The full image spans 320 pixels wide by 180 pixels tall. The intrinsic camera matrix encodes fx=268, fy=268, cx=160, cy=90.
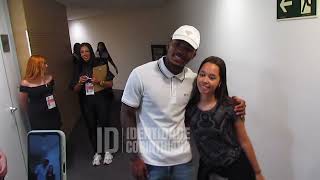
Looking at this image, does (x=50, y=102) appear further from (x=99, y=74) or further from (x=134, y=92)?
(x=134, y=92)

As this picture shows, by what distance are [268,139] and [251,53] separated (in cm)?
64

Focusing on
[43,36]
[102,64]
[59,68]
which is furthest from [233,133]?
[59,68]

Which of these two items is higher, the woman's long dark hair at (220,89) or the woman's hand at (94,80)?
the woman's long dark hair at (220,89)

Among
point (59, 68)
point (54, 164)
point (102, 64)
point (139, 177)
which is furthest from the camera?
point (59, 68)

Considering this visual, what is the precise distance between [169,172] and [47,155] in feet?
2.30

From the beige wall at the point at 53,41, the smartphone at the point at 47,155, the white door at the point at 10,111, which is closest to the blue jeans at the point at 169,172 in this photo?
the smartphone at the point at 47,155

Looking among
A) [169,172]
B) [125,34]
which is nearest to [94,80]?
[169,172]

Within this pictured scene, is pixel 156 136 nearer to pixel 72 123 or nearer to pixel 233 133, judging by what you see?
pixel 233 133

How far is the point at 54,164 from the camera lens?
3.31 ft

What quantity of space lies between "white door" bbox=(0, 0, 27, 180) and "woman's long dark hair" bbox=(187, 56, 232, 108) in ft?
5.28

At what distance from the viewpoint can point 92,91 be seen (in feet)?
9.98

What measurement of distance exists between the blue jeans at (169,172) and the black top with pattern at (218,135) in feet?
0.50

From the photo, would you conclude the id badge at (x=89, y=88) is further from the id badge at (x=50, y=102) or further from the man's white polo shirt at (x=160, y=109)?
the man's white polo shirt at (x=160, y=109)

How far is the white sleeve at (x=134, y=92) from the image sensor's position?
4.66 feet
